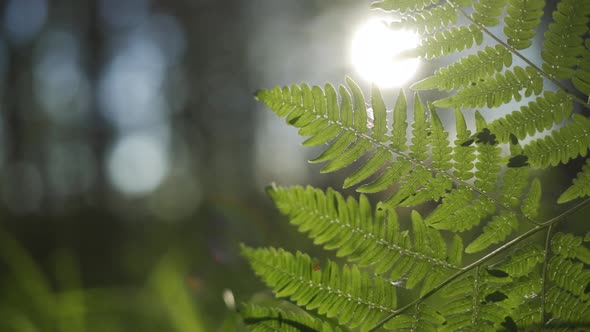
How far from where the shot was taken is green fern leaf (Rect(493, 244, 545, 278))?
59cm

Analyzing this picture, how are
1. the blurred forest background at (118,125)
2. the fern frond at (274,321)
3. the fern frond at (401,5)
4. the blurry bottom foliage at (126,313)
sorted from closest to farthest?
the fern frond at (274,321), the fern frond at (401,5), the blurry bottom foliage at (126,313), the blurred forest background at (118,125)

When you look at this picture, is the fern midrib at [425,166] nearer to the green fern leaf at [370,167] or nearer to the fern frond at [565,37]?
the green fern leaf at [370,167]

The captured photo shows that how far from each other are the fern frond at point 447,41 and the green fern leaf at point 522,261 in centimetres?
29

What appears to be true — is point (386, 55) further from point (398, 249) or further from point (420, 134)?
point (398, 249)

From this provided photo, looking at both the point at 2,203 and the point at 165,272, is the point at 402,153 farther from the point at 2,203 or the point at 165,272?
the point at 2,203

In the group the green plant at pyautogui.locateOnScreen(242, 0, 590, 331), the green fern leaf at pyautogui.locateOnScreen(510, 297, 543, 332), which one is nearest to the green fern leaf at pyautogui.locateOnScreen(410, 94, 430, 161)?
the green plant at pyautogui.locateOnScreen(242, 0, 590, 331)

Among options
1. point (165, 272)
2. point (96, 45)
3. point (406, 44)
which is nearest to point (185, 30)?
point (96, 45)

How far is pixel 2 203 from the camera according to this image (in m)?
11.2

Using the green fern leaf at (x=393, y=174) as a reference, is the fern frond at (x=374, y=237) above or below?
below

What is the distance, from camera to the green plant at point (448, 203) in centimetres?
58

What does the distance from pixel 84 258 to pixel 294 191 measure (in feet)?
31.0

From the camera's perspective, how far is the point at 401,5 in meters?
0.68

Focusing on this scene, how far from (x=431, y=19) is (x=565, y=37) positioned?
176 mm

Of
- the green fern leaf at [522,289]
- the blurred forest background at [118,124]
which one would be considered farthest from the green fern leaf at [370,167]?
the blurred forest background at [118,124]
